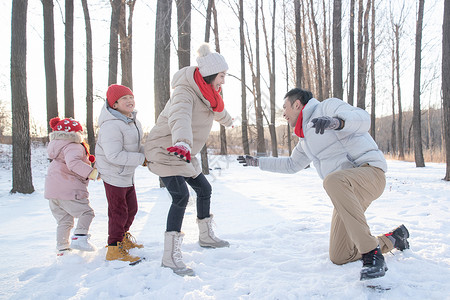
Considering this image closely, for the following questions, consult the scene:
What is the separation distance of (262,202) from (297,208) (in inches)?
28.8

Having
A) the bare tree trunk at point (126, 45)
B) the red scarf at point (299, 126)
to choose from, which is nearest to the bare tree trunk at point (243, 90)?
the bare tree trunk at point (126, 45)

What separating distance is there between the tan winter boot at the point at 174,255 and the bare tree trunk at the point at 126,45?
797 centimetres

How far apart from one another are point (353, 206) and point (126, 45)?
9.44 m

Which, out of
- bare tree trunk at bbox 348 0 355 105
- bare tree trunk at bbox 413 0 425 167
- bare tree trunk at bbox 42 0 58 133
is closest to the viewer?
bare tree trunk at bbox 42 0 58 133

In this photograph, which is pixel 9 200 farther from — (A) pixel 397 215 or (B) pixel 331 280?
(A) pixel 397 215

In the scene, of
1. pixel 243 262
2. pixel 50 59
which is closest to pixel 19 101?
pixel 50 59

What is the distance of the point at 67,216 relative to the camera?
2.84 meters

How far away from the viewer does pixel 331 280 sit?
85.4 inches

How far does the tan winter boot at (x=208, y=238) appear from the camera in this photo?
293 cm

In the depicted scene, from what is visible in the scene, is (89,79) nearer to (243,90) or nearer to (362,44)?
(243,90)

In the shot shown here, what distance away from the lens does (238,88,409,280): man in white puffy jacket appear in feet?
6.79

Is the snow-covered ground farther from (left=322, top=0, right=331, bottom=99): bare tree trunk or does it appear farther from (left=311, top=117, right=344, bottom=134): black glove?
(left=322, top=0, right=331, bottom=99): bare tree trunk

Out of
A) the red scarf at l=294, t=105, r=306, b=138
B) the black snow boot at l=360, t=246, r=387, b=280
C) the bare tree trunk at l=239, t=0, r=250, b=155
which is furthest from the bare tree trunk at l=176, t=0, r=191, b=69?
the bare tree trunk at l=239, t=0, r=250, b=155

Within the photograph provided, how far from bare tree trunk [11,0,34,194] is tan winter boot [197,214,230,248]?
17.2ft
